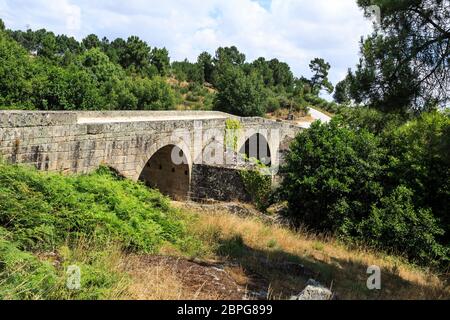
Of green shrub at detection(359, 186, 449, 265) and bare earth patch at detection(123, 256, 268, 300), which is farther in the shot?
green shrub at detection(359, 186, 449, 265)

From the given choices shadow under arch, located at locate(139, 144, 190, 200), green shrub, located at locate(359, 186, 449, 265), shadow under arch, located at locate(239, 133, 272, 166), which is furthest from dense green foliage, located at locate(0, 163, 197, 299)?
shadow under arch, located at locate(239, 133, 272, 166)

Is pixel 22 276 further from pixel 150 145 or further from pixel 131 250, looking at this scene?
pixel 150 145

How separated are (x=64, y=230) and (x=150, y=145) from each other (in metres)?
6.84

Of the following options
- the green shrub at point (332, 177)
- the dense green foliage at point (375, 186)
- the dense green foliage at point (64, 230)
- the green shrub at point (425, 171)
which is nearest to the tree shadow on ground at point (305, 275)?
the dense green foliage at point (64, 230)

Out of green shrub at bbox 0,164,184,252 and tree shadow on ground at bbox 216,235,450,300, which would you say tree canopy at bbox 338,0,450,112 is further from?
green shrub at bbox 0,164,184,252

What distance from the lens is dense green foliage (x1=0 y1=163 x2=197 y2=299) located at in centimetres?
399

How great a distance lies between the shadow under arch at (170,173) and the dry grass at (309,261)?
18.8ft

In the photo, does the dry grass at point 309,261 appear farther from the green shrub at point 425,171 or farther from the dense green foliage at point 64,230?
the green shrub at point 425,171

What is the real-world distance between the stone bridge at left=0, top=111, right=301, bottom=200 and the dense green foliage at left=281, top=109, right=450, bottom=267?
11.2 ft

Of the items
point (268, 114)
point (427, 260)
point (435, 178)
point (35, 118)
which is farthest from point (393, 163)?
point (268, 114)

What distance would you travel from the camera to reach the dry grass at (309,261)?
19.9 ft

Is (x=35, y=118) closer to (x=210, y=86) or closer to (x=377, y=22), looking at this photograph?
(x=377, y=22)

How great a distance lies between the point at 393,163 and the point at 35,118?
9.01m

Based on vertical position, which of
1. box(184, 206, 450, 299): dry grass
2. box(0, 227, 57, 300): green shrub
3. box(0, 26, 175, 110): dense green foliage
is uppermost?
box(0, 26, 175, 110): dense green foliage
